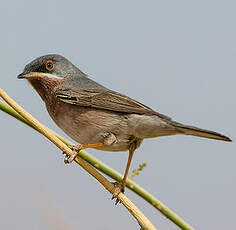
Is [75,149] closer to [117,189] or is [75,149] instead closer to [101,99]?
[117,189]

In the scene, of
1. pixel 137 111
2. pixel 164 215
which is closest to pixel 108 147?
pixel 137 111

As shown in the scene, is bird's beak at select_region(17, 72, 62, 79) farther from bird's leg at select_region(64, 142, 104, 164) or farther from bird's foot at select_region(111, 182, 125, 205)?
bird's foot at select_region(111, 182, 125, 205)

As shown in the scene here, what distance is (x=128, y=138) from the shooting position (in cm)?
501

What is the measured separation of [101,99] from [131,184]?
127 cm

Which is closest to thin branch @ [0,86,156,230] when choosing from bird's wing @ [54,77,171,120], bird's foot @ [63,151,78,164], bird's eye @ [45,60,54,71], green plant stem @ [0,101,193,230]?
green plant stem @ [0,101,193,230]

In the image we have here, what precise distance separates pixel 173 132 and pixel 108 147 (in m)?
0.89

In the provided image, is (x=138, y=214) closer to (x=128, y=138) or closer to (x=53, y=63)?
(x=128, y=138)

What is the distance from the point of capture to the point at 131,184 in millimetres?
4582

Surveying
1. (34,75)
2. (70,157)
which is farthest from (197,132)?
(34,75)

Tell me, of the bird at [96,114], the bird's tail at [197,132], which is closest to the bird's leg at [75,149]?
the bird at [96,114]

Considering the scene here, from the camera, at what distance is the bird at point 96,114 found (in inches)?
Result: 189

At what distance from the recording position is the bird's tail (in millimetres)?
3895

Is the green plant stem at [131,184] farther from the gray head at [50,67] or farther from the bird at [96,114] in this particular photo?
the gray head at [50,67]

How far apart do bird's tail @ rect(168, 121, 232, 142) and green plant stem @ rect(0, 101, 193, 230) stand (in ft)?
2.70
